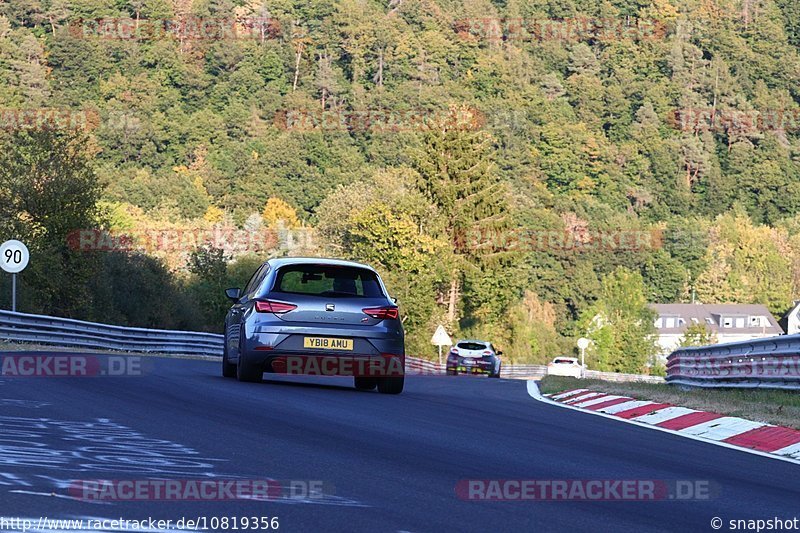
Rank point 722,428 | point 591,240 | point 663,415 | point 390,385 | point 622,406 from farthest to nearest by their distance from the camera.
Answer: point 591,240
point 390,385
point 622,406
point 663,415
point 722,428

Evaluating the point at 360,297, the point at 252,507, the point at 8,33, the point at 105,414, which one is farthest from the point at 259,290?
the point at 8,33

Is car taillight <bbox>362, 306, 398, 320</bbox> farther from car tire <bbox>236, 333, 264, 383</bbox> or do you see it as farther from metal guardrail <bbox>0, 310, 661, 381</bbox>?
metal guardrail <bbox>0, 310, 661, 381</bbox>

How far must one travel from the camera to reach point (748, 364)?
820 inches

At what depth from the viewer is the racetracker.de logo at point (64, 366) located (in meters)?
17.4

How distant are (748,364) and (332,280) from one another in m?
7.58

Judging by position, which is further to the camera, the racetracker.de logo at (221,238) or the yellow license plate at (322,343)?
the racetracker.de logo at (221,238)

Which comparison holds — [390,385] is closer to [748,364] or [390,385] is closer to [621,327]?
[748,364]

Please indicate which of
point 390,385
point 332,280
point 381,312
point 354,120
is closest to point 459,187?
point 390,385

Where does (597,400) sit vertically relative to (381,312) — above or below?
Result: below

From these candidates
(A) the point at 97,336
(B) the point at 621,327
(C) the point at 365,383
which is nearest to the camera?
(C) the point at 365,383

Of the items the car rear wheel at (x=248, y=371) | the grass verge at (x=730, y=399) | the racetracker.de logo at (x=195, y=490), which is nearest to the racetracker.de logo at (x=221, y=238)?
the grass verge at (x=730, y=399)

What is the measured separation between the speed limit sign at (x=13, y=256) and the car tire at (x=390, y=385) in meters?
15.8

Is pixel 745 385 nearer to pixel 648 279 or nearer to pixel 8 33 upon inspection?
pixel 648 279

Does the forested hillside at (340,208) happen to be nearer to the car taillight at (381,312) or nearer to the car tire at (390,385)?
the car tire at (390,385)
